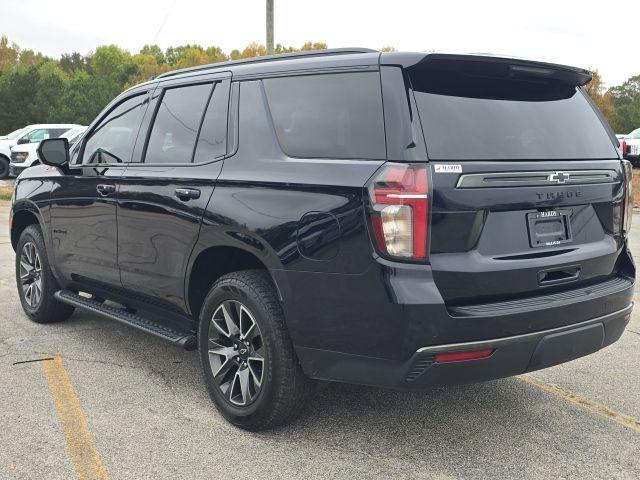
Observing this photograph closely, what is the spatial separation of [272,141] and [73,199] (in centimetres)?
208

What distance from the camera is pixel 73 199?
484 cm

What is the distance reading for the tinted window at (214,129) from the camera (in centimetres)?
374

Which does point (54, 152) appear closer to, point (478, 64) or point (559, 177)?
point (478, 64)

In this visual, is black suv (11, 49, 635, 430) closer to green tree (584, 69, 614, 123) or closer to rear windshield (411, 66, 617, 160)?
rear windshield (411, 66, 617, 160)

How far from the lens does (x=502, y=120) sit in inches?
123

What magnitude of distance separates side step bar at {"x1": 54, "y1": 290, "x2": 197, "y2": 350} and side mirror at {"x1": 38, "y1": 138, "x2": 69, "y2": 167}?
975 millimetres

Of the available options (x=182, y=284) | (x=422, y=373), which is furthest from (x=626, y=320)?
(x=182, y=284)

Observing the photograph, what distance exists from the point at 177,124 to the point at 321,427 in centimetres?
196

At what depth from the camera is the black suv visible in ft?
9.27

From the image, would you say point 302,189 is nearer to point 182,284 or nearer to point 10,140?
point 182,284

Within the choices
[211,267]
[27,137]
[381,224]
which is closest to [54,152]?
[211,267]

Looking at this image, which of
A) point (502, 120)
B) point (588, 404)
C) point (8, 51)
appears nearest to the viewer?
point (502, 120)

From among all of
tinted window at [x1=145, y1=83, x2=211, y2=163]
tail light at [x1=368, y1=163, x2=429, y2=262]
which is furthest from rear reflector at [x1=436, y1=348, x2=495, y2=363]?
tinted window at [x1=145, y1=83, x2=211, y2=163]

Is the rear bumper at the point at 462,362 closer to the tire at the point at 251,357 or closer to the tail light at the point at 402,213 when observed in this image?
the tire at the point at 251,357
